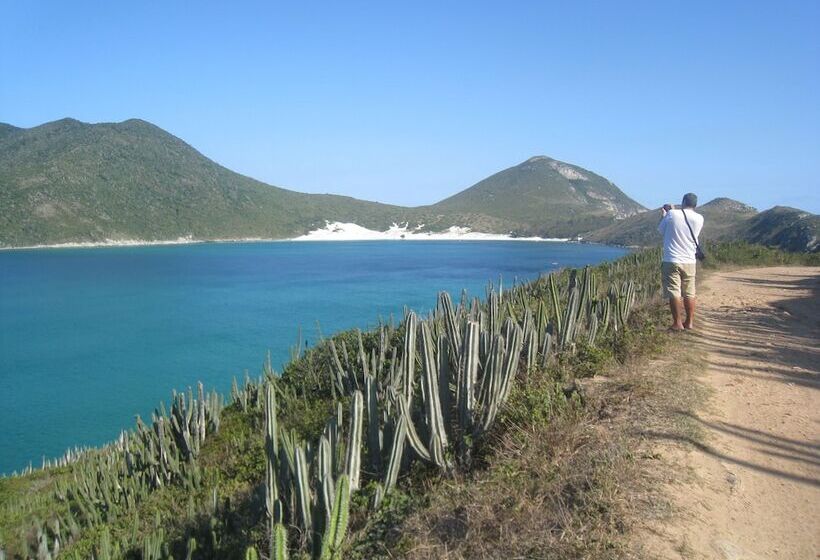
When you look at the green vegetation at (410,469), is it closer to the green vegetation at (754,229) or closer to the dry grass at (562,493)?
the dry grass at (562,493)

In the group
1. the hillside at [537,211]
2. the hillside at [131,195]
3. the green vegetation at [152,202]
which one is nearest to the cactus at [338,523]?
the green vegetation at [152,202]

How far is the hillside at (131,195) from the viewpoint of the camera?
93.6 m

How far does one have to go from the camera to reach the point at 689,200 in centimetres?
716

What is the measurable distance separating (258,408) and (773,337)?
812 centimetres

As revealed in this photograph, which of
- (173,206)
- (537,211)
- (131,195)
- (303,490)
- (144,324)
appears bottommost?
(144,324)

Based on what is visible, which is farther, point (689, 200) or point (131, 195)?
point (131, 195)

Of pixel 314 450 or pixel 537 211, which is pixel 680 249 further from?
pixel 537 211

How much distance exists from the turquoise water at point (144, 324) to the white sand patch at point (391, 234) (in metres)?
66.6

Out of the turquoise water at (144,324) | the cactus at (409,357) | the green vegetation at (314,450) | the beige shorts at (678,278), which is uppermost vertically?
the beige shorts at (678,278)

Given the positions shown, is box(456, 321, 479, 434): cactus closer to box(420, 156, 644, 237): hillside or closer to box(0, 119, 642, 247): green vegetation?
box(0, 119, 642, 247): green vegetation

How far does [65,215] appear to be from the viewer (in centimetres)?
9438

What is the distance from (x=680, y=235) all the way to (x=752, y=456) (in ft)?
12.3

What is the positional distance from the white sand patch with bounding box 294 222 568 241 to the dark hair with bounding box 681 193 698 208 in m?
117

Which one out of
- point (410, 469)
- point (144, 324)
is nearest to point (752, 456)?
point (410, 469)
